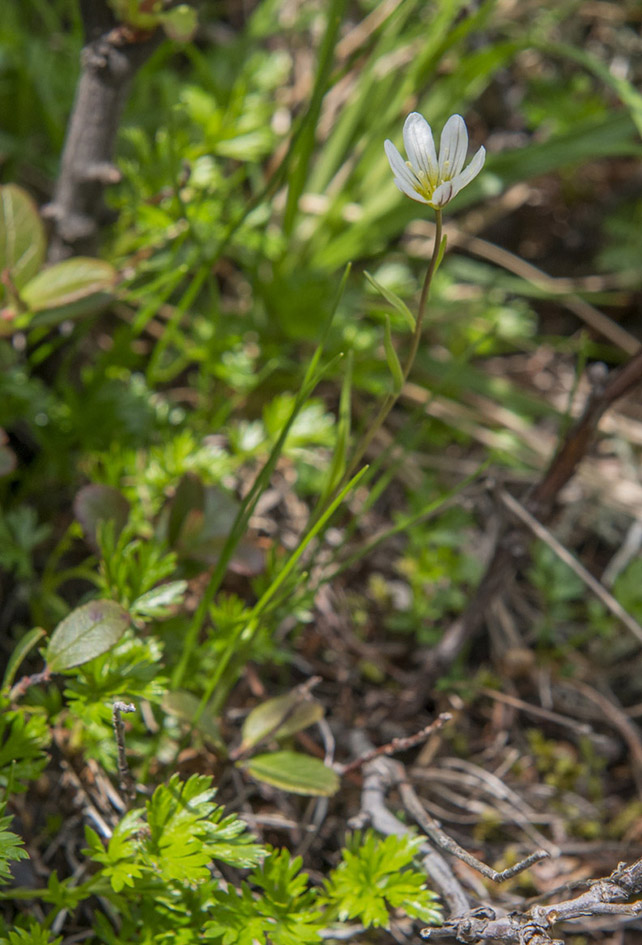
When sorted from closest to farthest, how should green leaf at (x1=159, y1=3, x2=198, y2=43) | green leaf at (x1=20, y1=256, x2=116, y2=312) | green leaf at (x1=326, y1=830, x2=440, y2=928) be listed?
green leaf at (x1=326, y1=830, x2=440, y2=928), green leaf at (x1=159, y1=3, x2=198, y2=43), green leaf at (x1=20, y1=256, x2=116, y2=312)

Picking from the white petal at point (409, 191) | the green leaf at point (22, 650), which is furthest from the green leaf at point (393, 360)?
the green leaf at point (22, 650)

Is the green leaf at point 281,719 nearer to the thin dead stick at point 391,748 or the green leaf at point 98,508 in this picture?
the thin dead stick at point 391,748

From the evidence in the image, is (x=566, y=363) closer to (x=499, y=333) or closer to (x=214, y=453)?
(x=499, y=333)

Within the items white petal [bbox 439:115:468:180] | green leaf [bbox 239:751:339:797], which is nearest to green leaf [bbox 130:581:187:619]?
green leaf [bbox 239:751:339:797]

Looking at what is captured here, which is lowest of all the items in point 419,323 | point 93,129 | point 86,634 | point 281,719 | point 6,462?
point 281,719

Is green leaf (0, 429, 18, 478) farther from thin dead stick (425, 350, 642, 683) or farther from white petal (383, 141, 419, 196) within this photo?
thin dead stick (425, 350, 642, 683)

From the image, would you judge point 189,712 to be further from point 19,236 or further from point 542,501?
point 19,236

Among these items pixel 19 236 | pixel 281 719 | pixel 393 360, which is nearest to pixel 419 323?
pixel 393 360

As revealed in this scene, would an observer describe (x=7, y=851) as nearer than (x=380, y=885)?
Yes
